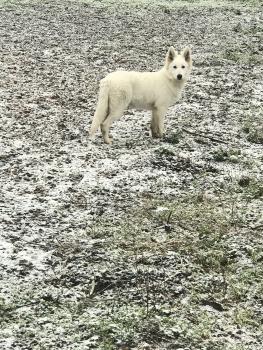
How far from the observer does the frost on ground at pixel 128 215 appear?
163 inches

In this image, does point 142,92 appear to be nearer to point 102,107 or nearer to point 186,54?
point 102,107

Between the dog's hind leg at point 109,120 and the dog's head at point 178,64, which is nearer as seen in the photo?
the dog's hind leg at point 109,120

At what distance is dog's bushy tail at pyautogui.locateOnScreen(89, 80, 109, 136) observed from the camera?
7406 mm

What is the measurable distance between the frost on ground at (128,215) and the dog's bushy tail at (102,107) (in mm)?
299

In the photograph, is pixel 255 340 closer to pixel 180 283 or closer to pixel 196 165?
pixel 180 283

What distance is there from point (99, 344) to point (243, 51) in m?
10.8

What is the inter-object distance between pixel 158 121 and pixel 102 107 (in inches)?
35.2

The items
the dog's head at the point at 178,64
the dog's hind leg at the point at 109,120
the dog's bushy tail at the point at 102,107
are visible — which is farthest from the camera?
the dog's head at the point at 178,64

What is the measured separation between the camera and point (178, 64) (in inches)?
307

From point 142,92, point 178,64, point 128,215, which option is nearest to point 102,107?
point 142,92

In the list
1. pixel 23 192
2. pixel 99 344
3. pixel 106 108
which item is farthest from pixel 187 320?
pixel 106 108

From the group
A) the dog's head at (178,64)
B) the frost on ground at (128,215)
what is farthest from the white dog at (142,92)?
the frost on ground at (128,215)

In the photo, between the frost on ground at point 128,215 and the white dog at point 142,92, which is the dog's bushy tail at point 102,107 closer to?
the white dog at point 142,92

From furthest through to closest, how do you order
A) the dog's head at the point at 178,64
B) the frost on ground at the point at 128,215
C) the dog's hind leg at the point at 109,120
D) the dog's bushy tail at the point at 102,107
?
the dog's head at the point at 178,64 → the dog's hind leg at the point at 109,120 → the dog's bushy tail at the point at 102,107 → the frost on ground at the point at 128,215
